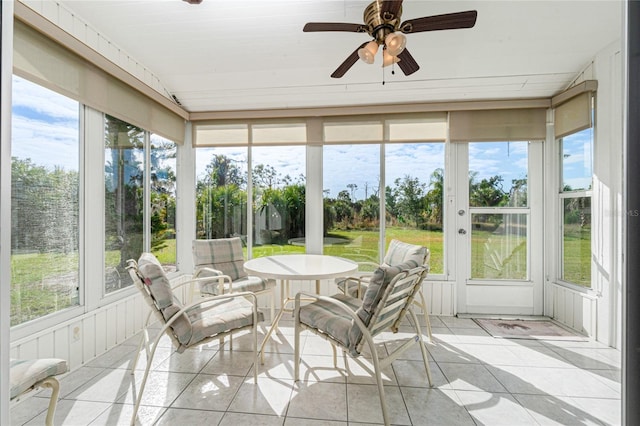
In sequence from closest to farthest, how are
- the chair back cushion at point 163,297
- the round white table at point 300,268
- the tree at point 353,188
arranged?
the chair back cushion at point 163,297
the round white table at point 300,268
the tree at point 353,188

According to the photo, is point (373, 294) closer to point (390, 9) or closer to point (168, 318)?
point (168, 318)

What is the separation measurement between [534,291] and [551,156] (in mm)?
1643

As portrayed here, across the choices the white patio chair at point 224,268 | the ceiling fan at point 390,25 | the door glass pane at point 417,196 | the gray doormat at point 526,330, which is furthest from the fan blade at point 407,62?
the gray doormat at point 526,330

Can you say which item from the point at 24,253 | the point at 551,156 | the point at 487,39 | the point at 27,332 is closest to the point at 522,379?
the point at 551,156

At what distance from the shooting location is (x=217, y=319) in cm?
184

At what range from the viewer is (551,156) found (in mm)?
3252

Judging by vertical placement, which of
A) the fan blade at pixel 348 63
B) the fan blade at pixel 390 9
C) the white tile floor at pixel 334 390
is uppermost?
the fan blade at pixel 390 9

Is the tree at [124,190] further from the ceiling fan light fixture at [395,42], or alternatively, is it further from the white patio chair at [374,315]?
the ceiling fan light fixture at [395,42]

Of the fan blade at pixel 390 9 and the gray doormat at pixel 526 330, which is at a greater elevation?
the fan blade at pixel 390 9

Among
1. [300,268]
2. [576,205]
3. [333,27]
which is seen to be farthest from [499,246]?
[333,27]

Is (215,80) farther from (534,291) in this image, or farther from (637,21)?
(534,291)

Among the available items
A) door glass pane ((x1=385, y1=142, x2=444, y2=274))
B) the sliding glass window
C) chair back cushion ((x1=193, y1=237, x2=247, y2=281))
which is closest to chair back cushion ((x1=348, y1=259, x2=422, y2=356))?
chair back cushion ((x1=193, y1=237, x2=247, y2=281))

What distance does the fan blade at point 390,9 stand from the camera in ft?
5.06

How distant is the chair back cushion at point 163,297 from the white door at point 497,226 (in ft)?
10.1
